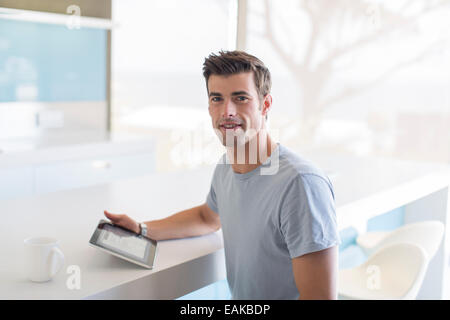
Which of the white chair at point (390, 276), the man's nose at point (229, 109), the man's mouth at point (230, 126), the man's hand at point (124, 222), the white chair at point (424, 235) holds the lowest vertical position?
the white chair at point (390, 276)

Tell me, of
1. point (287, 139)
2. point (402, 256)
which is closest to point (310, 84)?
point (287, 139)

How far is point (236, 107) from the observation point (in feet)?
4.55

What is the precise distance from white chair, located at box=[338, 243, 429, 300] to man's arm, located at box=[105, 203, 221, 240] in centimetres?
59

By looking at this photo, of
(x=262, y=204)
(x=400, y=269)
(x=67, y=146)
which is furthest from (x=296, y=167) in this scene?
(x=67, y=146)

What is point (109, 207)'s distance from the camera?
1.87 meters

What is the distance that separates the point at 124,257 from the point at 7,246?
353mm

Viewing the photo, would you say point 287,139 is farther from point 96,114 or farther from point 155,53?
point 96,114

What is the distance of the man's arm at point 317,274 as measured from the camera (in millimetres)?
1228

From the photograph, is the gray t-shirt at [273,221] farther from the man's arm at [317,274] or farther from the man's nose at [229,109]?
the man's nose at [229,109]

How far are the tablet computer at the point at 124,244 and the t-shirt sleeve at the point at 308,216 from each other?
1.21 ft

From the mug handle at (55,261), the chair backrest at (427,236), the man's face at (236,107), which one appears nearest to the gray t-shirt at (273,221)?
the man's face at (236,107)

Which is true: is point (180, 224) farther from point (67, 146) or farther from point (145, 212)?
point (67, 146)

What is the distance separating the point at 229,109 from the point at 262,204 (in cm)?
26

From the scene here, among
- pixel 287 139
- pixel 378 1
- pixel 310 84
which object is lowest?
pixel 287 139
